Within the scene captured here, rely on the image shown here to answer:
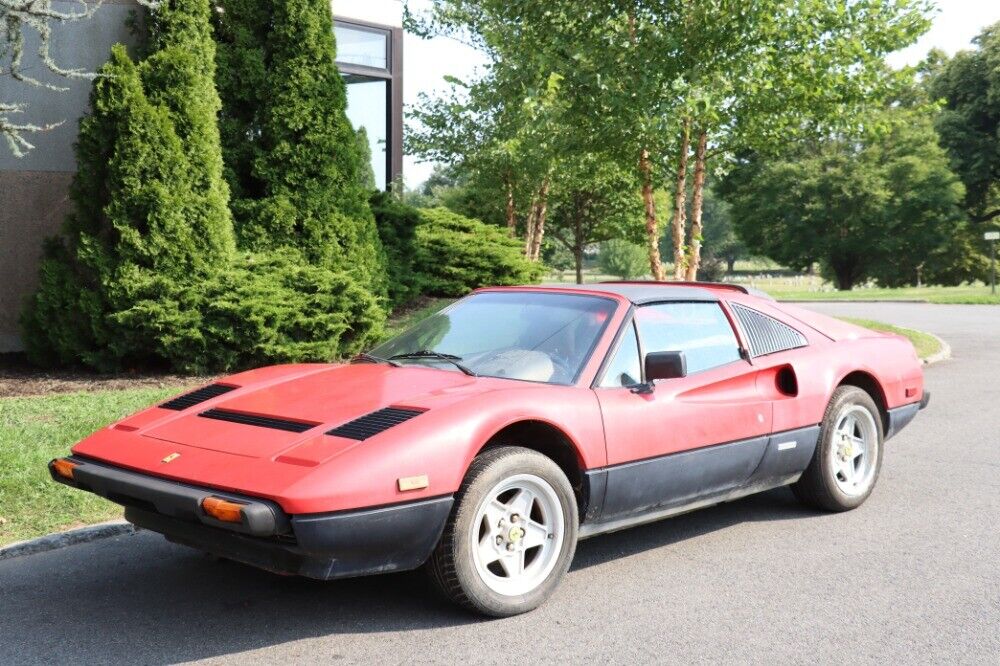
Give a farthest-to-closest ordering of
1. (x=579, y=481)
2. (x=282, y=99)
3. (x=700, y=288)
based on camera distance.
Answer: (x=282, y=99), (x=700, y=288), (x=579, y=481)

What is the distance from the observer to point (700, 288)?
558cm

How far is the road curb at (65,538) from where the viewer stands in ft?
15.8

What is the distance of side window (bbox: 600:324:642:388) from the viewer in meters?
4.56

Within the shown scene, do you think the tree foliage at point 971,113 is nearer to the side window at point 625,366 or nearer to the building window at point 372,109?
the building window at point 372,109

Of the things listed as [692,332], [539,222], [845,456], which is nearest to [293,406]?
[692,332]

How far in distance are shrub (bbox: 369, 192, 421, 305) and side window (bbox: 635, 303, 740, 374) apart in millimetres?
8649

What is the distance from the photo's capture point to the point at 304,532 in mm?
3414

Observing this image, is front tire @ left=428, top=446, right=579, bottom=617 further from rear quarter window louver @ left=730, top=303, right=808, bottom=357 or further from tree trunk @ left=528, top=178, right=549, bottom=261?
tree trunk @ left=528, top=178, right=549, bottom=261

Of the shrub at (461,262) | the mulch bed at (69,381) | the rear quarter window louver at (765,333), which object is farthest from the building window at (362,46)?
the rear quarter window louver at (765,333)

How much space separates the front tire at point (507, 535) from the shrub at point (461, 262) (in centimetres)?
1128

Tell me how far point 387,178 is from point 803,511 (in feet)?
44.3

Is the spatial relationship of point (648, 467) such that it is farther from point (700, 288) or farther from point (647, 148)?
point (647, 148)

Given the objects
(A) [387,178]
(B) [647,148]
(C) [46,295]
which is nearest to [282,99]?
(C) [46,295]

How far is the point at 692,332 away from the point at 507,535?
67.6 inches
